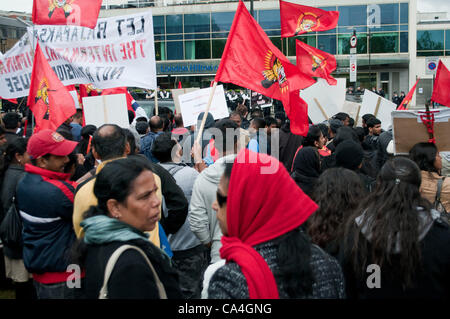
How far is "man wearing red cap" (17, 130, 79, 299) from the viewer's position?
3.38 m

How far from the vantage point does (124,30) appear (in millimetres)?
7023

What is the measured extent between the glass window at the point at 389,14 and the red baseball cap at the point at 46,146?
40128 millimetres

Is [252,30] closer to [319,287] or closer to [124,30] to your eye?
[124,30]

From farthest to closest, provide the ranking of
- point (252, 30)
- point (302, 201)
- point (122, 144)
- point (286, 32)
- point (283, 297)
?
1. point (286, 32)
2. point (252, 30)
3. point (122, 144)
4. point (302, 201)
5. point (283, 297)

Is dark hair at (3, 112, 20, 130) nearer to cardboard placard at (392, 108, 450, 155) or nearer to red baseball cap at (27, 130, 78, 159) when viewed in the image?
red baseball cap at (27, 130, 78, 159)

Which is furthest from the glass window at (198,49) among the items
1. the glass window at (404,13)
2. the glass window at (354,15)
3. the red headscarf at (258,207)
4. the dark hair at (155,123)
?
the red headscarf at (258,207)

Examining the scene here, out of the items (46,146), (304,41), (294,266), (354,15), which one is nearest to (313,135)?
(46,146)

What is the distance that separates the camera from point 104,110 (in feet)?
24.7

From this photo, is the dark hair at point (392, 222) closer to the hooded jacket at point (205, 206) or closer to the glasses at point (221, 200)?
the glasses at point (221, 200)

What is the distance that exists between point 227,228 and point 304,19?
6553 mm

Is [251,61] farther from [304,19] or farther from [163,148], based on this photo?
[304,19]

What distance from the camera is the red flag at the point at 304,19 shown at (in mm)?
7891

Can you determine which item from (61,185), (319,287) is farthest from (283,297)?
(61,185)
